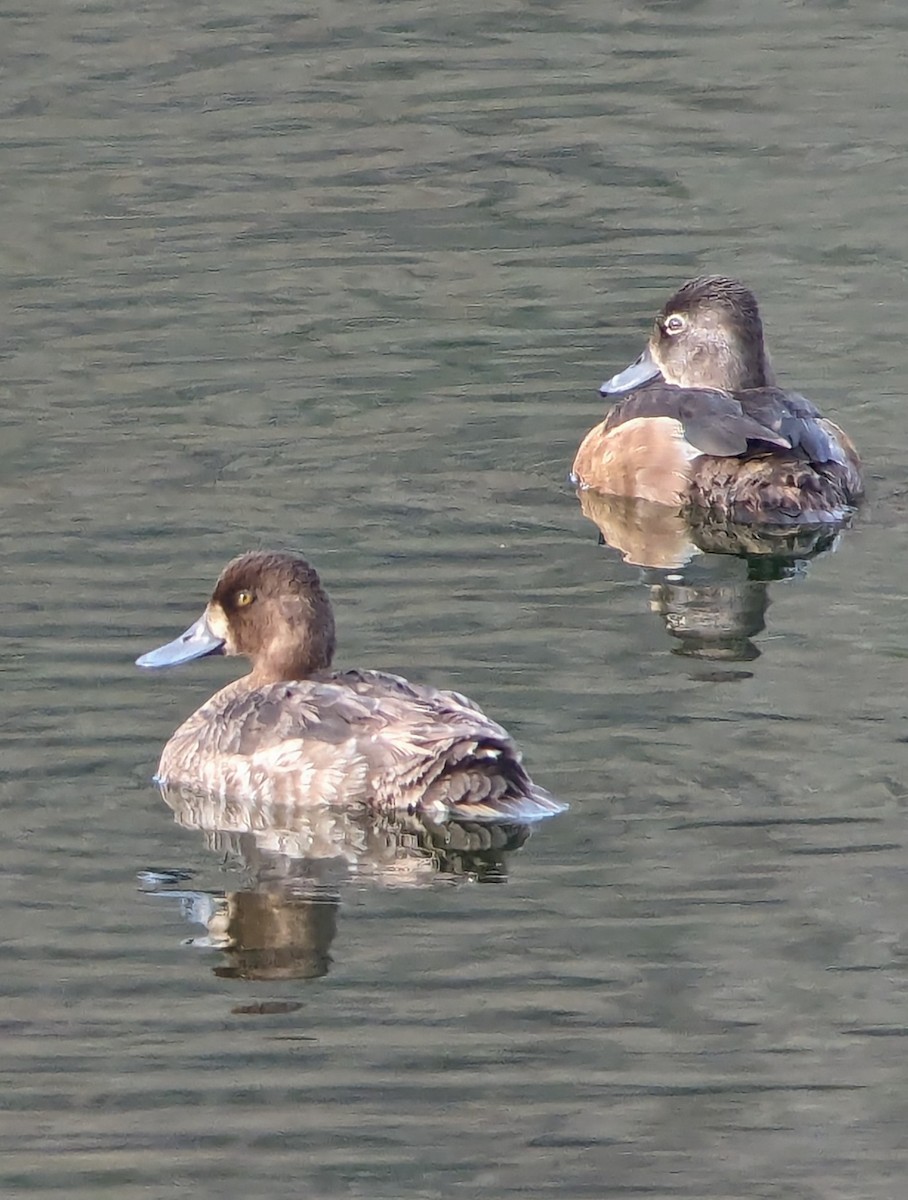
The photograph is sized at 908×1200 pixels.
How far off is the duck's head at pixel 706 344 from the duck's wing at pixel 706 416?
484 mm

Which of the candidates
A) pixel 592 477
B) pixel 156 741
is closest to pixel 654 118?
pixel 592 477

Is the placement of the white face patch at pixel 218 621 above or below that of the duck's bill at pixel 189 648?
above

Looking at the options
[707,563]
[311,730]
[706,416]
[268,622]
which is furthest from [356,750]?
[706,416]

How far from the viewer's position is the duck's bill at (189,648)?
9.02 meters

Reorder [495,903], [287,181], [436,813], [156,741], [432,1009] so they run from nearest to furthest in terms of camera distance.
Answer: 1. [432,1009]
2. [495,903]
3. [436,813]
4. [156,741]
5. [287,181]

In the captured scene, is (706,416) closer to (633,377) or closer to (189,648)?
(633,377)

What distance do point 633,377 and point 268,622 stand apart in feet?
13.1

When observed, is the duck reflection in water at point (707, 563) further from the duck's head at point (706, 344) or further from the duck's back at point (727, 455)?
the duck's head at point (706, 344)

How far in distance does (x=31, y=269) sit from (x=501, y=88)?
169 inches

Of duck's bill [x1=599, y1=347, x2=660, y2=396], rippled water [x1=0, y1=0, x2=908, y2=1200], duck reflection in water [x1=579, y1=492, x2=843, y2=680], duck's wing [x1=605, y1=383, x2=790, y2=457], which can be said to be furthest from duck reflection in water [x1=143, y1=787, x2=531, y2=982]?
duck's bill [x1=599, y1=347, x2=660, y2=396]

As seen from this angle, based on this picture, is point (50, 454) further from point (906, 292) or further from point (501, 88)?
point (501, 88)

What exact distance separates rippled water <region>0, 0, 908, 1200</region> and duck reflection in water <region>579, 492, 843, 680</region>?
53 mm

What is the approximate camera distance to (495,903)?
757cm

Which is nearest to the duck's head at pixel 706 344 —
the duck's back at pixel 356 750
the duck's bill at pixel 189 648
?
the duck's bill at pixel 189 648
